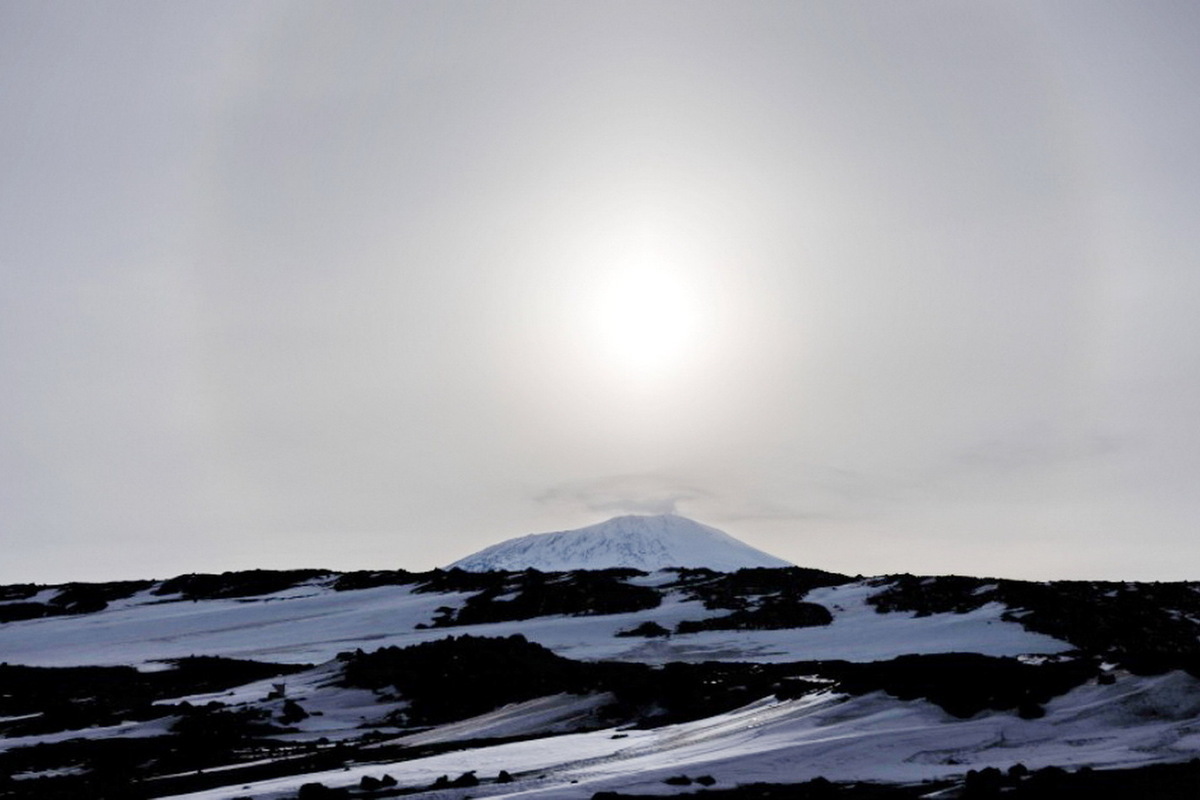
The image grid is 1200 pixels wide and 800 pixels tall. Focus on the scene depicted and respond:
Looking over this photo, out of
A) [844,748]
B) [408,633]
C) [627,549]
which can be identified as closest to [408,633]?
[408,633]

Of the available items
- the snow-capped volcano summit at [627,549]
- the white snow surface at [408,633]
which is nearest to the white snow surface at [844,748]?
the white snow surface at [408,633]

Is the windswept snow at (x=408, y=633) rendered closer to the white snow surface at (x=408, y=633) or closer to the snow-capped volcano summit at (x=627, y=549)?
the white snow surface at (x=408, y=633)

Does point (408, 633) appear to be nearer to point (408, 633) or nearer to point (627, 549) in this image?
point (408, 633)

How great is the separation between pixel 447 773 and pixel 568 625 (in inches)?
1394

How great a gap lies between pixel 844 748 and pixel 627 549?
453 ft

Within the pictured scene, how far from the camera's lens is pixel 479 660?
113 feet

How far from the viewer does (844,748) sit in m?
17.9

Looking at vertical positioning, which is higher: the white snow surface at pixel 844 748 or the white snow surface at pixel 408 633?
the white snow surface at pixel 408 633

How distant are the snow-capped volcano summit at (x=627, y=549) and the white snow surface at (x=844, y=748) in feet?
401

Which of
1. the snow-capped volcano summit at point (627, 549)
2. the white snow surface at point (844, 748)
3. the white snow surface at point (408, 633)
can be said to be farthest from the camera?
the snow-capped volcano summit at point (627, 549)

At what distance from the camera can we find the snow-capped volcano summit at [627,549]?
148m

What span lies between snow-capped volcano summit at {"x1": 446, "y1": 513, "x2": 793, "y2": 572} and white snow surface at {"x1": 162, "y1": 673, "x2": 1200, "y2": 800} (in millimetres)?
122319

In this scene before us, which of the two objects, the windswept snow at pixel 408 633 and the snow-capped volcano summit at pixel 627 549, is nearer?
the windswept snow at pixel 408 633

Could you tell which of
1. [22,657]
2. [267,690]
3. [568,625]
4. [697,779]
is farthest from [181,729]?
[22,657]
